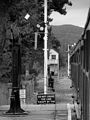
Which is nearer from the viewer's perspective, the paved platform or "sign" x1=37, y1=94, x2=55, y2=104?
the paved platform

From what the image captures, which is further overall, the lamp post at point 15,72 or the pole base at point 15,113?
the pole base at point 15,113

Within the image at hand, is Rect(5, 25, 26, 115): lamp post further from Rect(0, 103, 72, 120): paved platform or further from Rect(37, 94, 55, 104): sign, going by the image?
Rect(37, 94, 55, 104): sign

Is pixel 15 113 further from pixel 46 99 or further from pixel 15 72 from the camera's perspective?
pixel 46 99

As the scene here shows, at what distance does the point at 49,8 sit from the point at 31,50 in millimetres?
6194

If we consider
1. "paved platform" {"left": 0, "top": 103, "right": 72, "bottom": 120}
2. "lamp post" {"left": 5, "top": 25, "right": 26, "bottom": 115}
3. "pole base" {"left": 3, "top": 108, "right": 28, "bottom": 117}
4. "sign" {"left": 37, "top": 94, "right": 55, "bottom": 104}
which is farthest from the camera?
"sign" {"left": 37, "top": 94, "right": 55, "bottom": 104}

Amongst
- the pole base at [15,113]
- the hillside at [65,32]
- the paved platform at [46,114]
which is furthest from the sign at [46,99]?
the hillside at [65,32]

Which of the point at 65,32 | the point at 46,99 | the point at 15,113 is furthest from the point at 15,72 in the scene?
the point at 65,32

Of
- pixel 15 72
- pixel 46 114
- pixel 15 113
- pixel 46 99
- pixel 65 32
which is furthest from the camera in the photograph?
pixel 65 32

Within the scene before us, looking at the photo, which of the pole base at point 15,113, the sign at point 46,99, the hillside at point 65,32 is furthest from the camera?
the hillside at point 65,32

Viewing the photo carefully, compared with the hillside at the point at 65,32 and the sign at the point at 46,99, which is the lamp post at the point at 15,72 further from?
the hillside at the point at 65,32

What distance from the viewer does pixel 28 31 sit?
1056 inches

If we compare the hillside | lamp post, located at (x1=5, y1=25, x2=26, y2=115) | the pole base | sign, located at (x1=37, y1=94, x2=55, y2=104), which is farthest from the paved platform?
the hillside

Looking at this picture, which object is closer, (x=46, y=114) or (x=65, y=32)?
(x=46, y=114)

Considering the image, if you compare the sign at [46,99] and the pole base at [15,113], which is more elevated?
the sign at [46,99]
